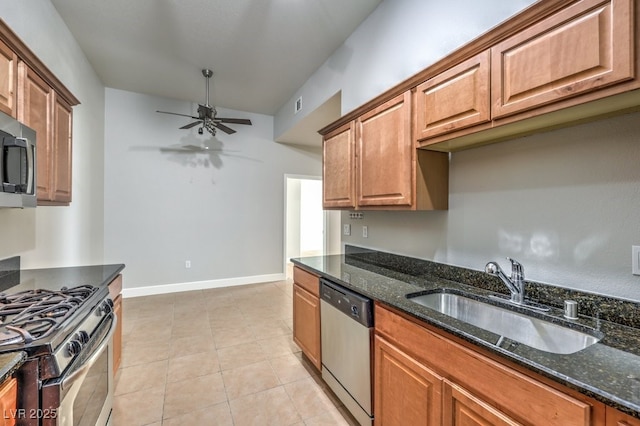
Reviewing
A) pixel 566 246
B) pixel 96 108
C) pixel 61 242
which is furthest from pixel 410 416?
pixel 96 108

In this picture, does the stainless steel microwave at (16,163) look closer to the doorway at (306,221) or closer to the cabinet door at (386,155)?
the cabinet door at (386,155)

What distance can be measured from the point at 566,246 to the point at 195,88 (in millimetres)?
4635

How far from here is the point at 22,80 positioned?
5.34 feet

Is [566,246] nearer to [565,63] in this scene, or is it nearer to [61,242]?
[565,63]

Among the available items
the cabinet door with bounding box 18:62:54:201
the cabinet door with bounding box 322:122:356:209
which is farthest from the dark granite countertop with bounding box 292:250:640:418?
the cabinet door with bounding box 18:62:54:201

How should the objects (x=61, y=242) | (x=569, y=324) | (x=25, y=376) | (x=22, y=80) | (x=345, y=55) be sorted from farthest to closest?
(x=345, y=55) < (x=61, y=242) < (x=22, y=80) < (x=569, y=324) < (x=25, y=376)

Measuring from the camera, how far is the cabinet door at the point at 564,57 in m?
0.97

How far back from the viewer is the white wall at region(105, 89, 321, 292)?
4449 millimetres

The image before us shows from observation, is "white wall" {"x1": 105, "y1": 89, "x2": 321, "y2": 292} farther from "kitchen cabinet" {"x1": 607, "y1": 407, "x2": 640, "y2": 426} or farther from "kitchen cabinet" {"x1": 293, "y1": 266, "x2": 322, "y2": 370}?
"kitchen cabinet" {"x1": 607, "y1": 407, "x2": 640, "y2": 426}

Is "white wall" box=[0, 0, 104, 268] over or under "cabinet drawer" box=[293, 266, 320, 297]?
over

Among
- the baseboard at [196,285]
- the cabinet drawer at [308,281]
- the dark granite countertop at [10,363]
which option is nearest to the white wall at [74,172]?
the baseboard at [196,285]

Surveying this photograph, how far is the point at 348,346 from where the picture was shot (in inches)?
73.4

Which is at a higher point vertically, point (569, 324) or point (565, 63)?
point (565, 63)

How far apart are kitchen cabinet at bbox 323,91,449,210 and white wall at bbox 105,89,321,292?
3.03 meters
